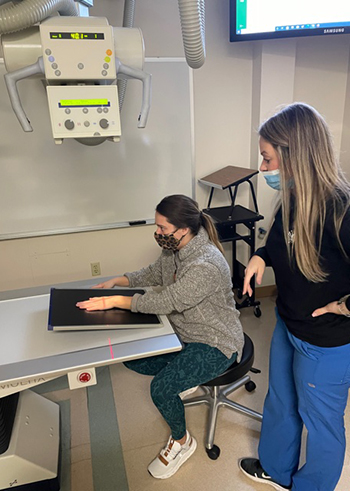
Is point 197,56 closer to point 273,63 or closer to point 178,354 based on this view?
point 178,354

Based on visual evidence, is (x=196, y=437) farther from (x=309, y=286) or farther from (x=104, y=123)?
(x=104, y=123)

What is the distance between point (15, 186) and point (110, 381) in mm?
1343

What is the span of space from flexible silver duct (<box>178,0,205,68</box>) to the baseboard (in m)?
2.07

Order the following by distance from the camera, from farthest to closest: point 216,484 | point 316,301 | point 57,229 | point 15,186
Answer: point 57,229, point 15,186, point 216,484, point 316,301

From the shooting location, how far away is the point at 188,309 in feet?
4.67

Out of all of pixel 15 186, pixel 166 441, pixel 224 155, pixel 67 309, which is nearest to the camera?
pixel 67 309

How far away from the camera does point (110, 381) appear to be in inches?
82.7

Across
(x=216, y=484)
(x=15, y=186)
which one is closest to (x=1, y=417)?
(x=216, y=484)

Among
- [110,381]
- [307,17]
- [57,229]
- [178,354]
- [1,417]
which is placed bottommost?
[110,381]

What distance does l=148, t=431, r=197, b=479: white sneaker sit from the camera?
59.3 inches

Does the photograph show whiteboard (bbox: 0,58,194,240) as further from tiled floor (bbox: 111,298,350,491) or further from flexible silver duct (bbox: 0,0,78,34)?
flexible silver duct (bbox: 0,0,78,34)

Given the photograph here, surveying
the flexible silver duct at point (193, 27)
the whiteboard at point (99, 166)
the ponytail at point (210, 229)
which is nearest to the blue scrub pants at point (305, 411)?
the ponytail at point (210, 229)

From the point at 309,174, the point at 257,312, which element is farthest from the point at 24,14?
the point at 257,312

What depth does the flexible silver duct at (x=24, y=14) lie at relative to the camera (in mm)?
1001
